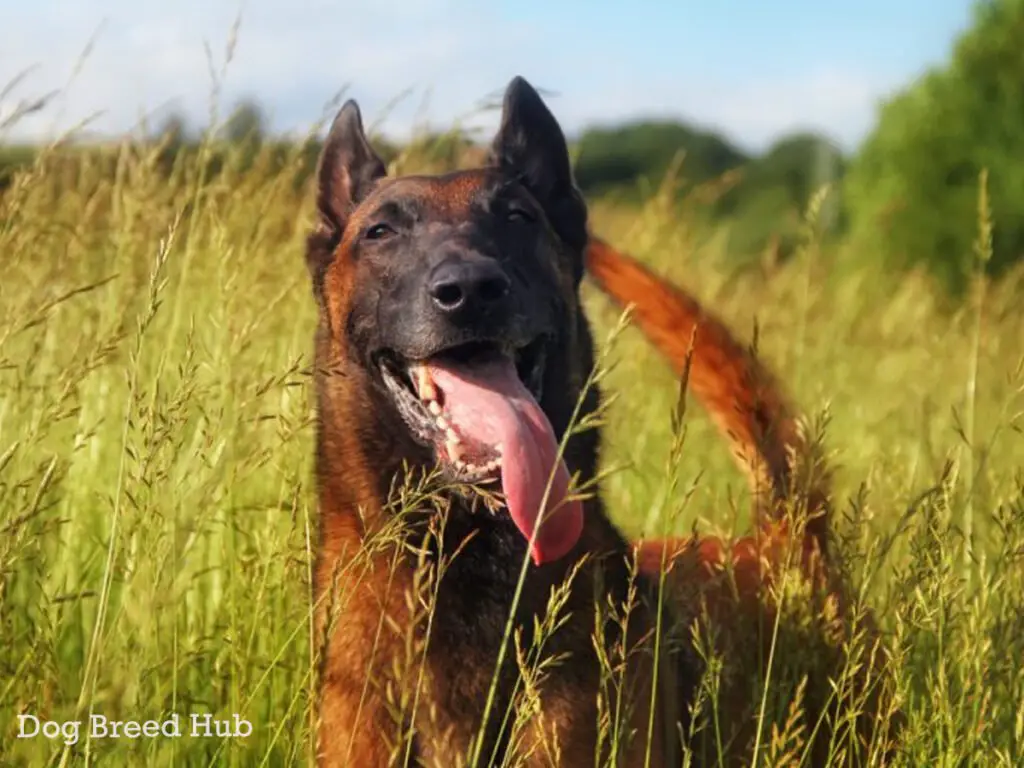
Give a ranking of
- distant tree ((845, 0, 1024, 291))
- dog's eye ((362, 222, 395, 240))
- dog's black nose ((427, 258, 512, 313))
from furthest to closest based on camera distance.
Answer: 1. distant tree ((845, 0, 1024, 291))
2. dog's eye ((362, 222, 395, 240))
3. dog's black nose ((427, 258, 512, 313))

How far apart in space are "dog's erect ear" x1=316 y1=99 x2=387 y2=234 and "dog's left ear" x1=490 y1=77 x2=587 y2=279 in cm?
36

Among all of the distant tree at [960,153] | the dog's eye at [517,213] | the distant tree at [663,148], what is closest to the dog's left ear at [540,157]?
the dog's eye at [517,213]

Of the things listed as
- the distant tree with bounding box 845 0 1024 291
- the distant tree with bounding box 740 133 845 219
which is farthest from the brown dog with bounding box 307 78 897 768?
the distant tree with bounding box 740 133 845 219

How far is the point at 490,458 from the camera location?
2457mm

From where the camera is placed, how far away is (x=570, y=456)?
275cm

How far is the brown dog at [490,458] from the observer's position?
2.34 meters

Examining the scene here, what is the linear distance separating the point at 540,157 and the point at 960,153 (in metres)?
13.9

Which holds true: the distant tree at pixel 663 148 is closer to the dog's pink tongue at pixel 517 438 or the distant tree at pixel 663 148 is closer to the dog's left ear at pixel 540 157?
the dog's left ear at pixel 540 157

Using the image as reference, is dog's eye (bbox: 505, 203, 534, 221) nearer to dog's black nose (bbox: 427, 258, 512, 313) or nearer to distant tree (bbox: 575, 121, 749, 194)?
dog's black nose (bbox: 427, 258, 512, 313)

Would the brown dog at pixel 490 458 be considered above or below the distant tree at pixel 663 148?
above

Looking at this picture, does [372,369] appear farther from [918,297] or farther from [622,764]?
[918,297]

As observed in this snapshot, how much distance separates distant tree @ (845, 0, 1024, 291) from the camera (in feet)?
50.3

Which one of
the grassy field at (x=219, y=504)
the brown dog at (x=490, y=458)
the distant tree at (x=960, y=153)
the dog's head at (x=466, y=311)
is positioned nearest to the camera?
the grassy field at (x=219, y=504)

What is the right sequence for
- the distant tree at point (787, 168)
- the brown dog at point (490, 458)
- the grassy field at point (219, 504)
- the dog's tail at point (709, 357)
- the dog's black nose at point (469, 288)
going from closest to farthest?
the grassy field at point (219, 504) → the brown dog at point (490, 458) → the dog's black nose at point (469, 288) → the dog's tail at point (709, 357) → the distant tree at point (787, 168)
